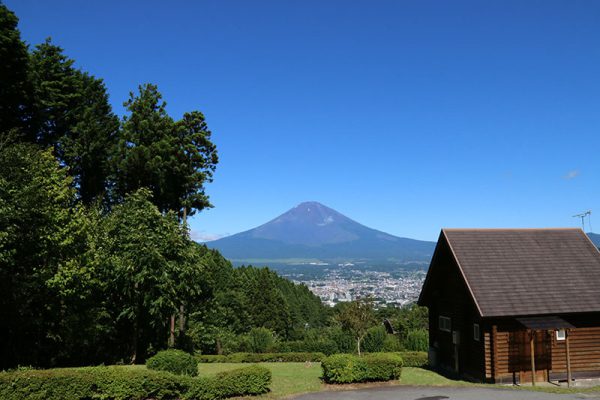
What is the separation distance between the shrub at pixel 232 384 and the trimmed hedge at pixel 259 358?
1838 cm

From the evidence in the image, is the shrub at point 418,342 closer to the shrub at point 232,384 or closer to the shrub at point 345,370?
the shrub at point 345,370

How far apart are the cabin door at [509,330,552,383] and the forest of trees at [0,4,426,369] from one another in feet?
55.3

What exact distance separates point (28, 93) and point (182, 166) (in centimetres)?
1304

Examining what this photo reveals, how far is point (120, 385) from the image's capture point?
723 inches


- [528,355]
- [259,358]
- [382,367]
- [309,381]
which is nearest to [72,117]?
[259,358]

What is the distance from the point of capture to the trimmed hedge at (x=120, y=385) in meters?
17.4

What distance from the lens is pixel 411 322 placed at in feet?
255

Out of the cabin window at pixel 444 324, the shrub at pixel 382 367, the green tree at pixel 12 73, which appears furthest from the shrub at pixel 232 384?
the green tree at pixel 12 73

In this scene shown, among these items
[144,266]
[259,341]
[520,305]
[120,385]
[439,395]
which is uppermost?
[144,266]

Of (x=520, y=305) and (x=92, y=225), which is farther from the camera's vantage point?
(x=92, y=225)

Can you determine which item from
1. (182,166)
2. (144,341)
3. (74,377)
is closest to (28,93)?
(182,166)

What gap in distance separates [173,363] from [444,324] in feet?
51.3

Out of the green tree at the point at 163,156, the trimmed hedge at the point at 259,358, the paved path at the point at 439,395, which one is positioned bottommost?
the trimmed hedge at the point at 259,358

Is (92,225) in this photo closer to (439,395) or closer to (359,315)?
(359,315)
